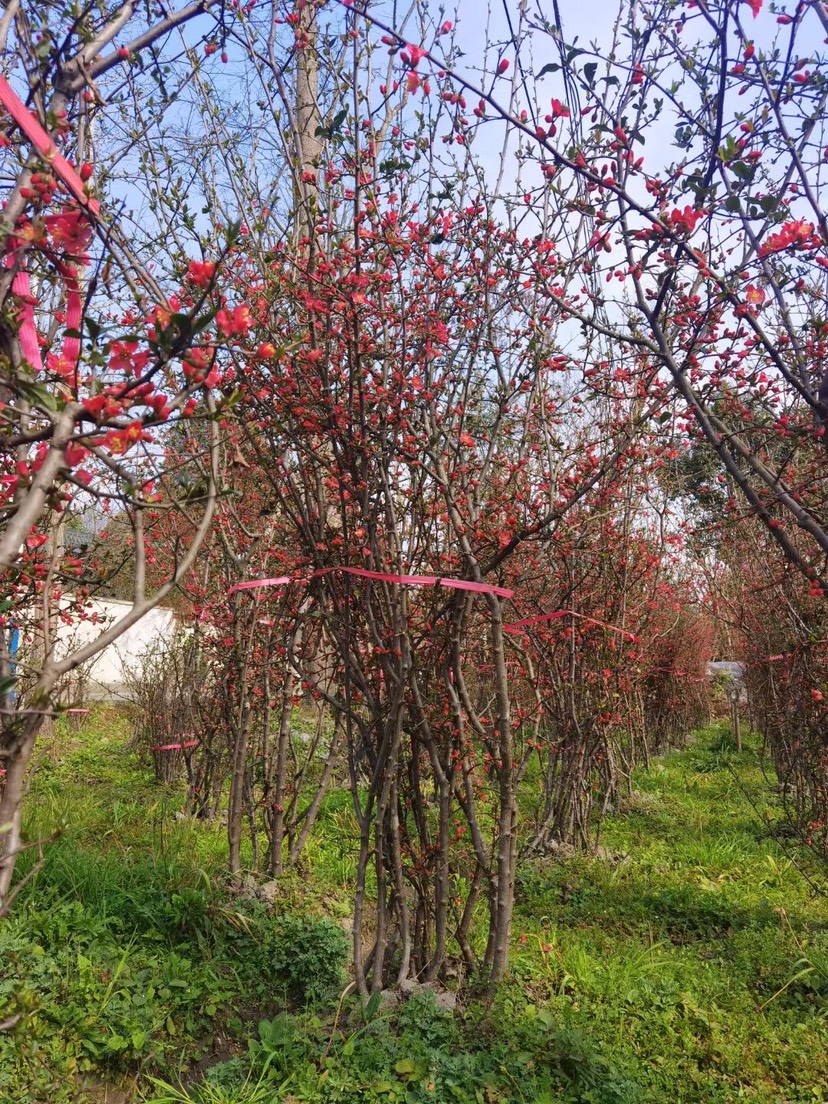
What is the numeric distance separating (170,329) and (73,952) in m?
3.07

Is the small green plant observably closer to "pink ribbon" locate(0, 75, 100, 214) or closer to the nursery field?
the nursery field

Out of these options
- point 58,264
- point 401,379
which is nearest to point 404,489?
point 401,379

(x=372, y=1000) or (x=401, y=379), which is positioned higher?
(x=401, y=379)

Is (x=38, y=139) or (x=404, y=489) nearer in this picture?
(x=38, y=139)

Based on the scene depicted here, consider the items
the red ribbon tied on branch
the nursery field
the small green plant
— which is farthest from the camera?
the small green plant

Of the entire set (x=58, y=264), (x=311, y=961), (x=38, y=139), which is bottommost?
(x=311, y=961)

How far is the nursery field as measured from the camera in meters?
2.62

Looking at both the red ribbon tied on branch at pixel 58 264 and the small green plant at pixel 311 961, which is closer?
the red ribbon tied on branch at pixel 58 264

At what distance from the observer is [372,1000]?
283cm

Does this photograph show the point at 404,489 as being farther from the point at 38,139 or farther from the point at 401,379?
the point at 38,139

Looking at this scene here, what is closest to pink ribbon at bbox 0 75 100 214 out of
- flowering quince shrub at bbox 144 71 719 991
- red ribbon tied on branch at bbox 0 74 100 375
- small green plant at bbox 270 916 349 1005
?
red ribbon tied on branch at bbox 0 74 100 375

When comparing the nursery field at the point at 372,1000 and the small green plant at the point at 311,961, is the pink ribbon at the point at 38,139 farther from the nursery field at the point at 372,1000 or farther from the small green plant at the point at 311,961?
the small green plant at the point at 311,961

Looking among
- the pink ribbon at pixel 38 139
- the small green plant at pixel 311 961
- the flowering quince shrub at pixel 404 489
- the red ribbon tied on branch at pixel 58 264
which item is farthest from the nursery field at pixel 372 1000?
the pink ribbon at pixel 38 139

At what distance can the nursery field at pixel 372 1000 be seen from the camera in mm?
2621
